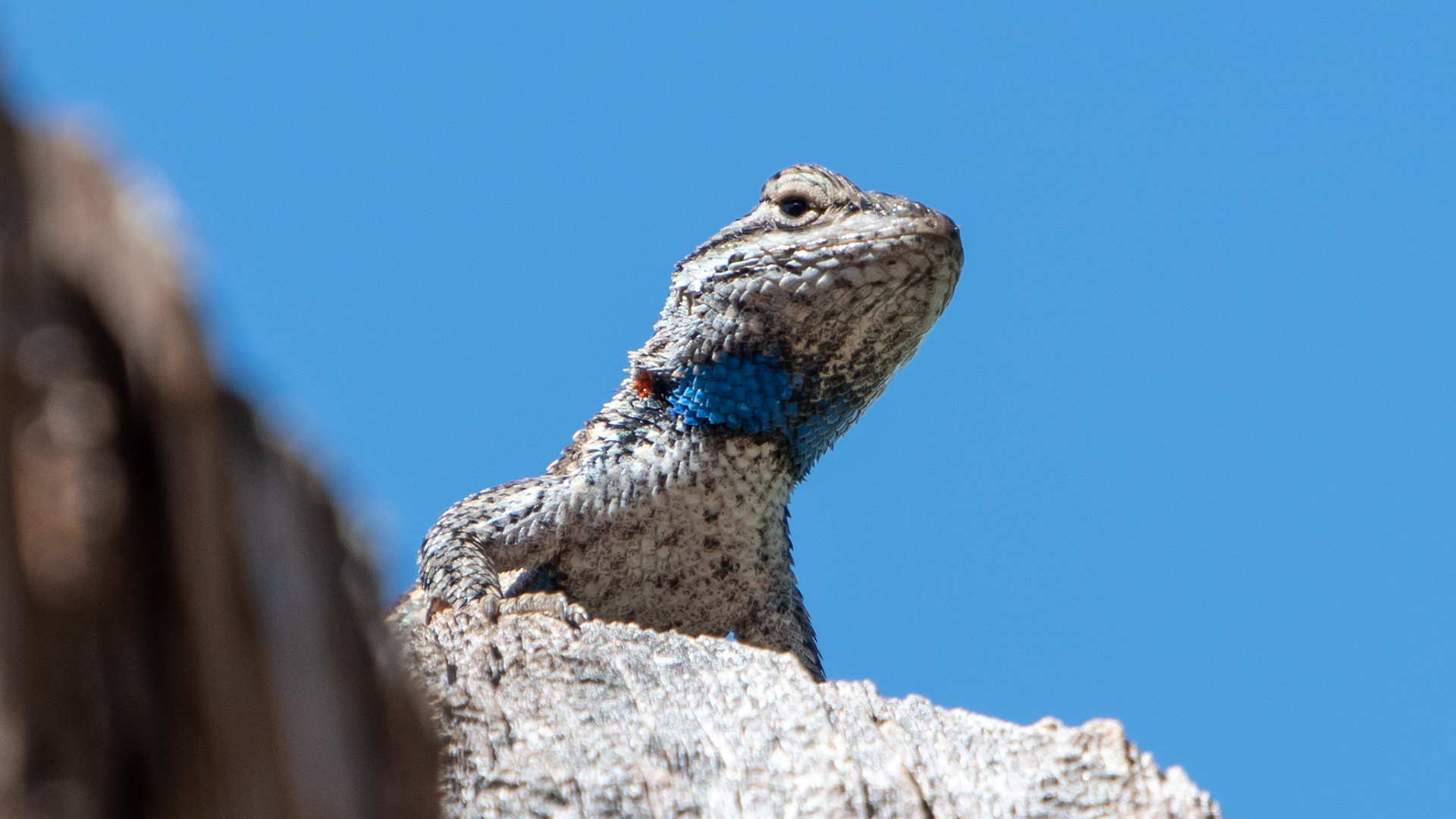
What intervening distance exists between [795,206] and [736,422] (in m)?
1.39

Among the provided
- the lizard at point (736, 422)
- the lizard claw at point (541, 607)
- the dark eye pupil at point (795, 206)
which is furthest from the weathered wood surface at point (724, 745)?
the dark eye pupil at point (795, 206)

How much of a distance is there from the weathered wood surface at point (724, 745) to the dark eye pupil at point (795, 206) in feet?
13.2

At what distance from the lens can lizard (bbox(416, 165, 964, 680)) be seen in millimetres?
8867

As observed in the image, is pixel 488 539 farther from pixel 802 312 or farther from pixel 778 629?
pixel 802 312

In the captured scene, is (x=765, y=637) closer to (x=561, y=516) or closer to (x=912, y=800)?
A: (x=561, y=516)

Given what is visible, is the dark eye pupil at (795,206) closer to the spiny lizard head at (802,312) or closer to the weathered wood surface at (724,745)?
the spiny lizard head at (802,312)

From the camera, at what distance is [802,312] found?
8938 millimetres

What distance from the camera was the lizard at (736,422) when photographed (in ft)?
29.1

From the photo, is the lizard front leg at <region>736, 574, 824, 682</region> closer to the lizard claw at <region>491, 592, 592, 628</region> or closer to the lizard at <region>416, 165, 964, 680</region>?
the lizard at <region>416, 165, 964, 680</region>

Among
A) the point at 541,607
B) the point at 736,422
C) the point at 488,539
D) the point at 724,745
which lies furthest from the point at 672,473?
the point at 724,745

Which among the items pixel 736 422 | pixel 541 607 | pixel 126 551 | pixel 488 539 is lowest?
pixel 126 551

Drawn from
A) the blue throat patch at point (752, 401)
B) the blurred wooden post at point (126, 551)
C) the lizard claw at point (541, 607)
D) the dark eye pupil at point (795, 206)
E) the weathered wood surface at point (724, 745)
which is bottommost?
the blurred wooden post at point (126, 551)

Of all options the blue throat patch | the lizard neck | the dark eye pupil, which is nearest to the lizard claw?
the lizard neck

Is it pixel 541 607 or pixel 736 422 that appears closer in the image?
pixel 541 607
